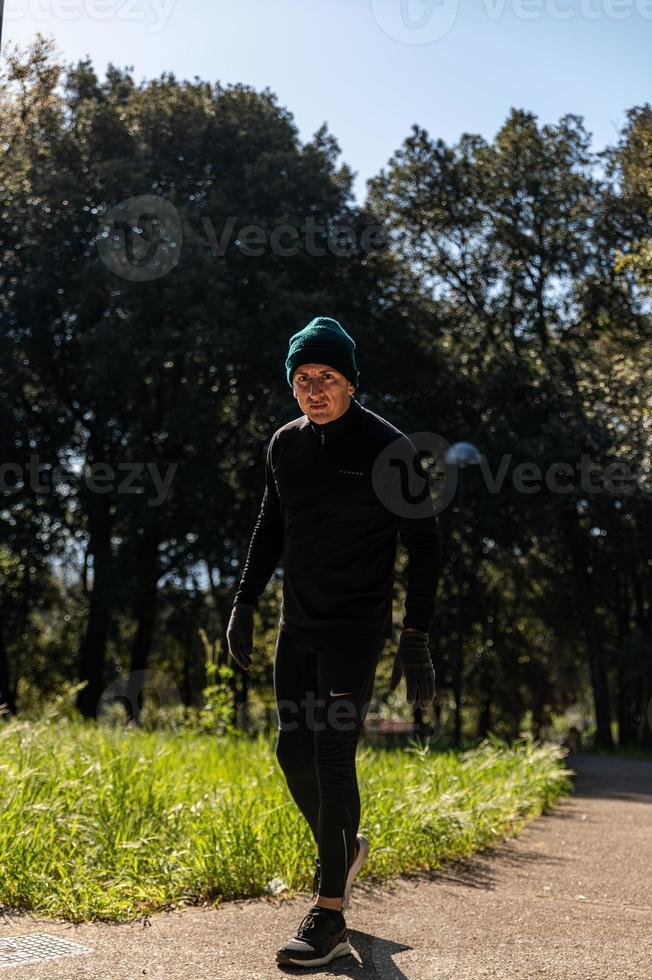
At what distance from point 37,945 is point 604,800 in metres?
6.75

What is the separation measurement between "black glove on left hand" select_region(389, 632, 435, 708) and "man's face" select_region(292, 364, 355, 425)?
799mm

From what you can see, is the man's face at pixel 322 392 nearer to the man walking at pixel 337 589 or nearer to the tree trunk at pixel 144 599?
the man walking at pixel 337 589

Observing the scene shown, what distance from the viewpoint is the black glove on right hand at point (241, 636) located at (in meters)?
3.71

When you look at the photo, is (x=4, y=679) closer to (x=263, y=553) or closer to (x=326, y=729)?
(x=263, y=553)

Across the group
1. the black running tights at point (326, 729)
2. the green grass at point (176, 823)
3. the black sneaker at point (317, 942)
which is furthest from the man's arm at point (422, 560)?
the green grass at point (176, 823)

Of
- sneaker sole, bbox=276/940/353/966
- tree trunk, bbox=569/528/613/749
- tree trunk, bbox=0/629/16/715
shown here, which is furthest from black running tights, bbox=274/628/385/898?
tree trunk, bbox=0/629/16/715

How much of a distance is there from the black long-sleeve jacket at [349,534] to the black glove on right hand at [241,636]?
0.95ft

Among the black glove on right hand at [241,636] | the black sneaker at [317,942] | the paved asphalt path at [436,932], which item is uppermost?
the black glove on right hand at [241,636]

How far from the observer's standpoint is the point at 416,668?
329 cm

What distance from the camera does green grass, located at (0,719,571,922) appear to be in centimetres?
371

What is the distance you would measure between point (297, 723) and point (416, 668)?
0.45 m

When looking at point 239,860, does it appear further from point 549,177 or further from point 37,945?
point 549,177

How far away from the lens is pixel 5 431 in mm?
22578

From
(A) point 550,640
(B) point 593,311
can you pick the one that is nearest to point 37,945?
(B) point 593,311
